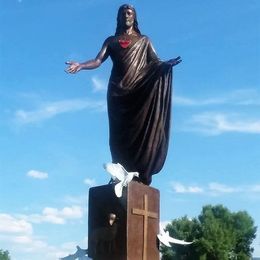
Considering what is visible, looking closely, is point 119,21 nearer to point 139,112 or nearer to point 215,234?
point 139,112

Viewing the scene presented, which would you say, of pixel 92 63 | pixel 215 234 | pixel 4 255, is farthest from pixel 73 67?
pixel 4 255

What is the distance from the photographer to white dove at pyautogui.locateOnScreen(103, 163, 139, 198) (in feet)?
27.3

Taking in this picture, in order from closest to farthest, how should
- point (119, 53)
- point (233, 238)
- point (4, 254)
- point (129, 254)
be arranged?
point (129, 254)
point (119, 53)
point (233, 238)
point (4, 254)

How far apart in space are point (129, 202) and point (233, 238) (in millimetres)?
37234

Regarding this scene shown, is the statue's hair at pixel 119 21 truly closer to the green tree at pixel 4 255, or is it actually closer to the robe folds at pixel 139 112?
the robe folds at pixel 139 112

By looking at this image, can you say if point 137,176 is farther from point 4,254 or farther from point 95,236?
point 4,254

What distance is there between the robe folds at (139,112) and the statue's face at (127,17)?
46cm

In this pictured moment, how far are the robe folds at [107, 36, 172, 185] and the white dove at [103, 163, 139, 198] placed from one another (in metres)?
0.64

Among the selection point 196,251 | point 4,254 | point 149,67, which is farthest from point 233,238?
point 149,67

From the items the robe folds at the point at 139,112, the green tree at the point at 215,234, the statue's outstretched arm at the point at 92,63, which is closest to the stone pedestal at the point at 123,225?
the robe folds at the point at 139,112

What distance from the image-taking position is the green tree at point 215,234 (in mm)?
41403

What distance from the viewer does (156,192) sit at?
915 cm

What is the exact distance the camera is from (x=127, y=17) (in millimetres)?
9805

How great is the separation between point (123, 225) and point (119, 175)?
27.0 inches
